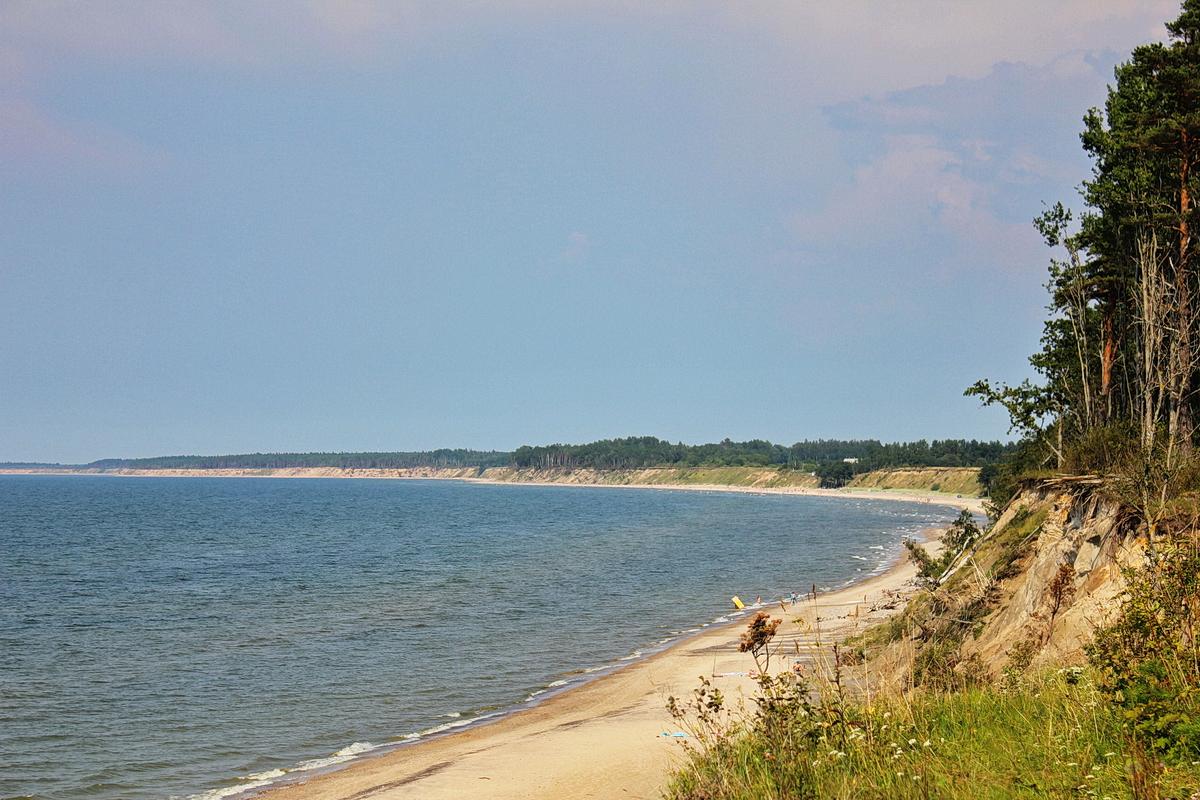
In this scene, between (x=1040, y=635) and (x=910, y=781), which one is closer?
(x=910, y=781)

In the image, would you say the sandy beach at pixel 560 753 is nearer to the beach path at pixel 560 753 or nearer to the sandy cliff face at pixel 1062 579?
Answer: the beach path at pixel 560 753

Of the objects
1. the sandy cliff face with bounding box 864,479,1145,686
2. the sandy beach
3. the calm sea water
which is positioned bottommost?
the calm sea water

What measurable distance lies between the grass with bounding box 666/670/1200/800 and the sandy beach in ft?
6.94

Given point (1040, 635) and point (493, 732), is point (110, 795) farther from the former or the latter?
point (1040, 635)

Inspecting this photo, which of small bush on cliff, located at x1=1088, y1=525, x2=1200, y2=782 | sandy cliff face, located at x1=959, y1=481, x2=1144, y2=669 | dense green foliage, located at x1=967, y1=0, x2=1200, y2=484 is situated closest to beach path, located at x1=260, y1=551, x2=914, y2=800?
sandy cliff face, located at x1=959, y1=481, x2=1144, y2=669

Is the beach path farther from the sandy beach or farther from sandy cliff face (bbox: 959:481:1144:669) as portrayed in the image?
sandy cliff face (bbox: 959:481:1144:669)

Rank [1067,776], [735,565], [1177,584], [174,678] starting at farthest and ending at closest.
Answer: [735,565]
[174,678]
[1177,584]
[1067,776]

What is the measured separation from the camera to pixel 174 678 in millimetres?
25453

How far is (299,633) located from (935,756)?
98.4 ft

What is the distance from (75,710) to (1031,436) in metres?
32.6

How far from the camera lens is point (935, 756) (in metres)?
7.46

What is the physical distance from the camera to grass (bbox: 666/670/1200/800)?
6730 mm

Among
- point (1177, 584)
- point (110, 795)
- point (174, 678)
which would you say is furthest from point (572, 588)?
point (1177, 584)

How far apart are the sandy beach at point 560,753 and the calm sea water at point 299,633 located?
147 centimetres
